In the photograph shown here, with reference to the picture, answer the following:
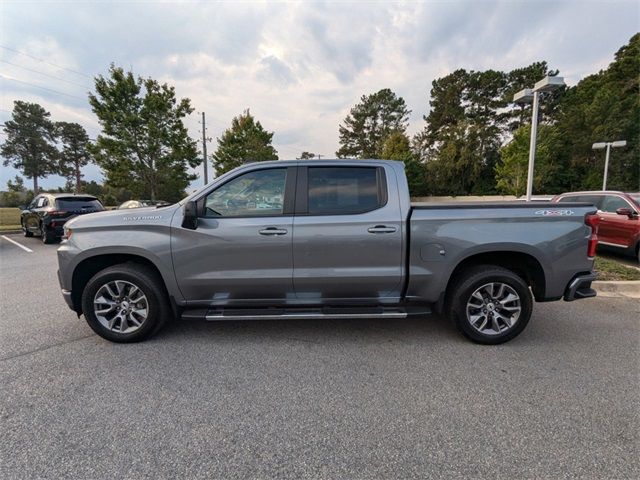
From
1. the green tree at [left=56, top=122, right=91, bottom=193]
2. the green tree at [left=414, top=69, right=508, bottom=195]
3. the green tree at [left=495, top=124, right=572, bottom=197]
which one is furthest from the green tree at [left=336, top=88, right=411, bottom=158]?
the green tree at [left=56, top=122, right=91, bottom=193]

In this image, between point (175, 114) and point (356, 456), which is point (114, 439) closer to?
point (356, 456)

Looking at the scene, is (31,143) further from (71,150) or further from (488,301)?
(488,301)

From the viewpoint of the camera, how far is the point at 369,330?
3.73 meters

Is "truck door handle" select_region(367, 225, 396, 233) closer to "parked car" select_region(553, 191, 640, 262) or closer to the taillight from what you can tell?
the taillight

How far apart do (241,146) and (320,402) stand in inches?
1164

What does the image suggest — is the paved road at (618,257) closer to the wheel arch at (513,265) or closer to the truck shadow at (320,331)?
the wheel arch at (513,265)

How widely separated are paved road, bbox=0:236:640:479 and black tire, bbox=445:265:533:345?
154 mm

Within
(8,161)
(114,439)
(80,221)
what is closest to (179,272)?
(80,221)

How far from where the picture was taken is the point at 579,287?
10.9 ft

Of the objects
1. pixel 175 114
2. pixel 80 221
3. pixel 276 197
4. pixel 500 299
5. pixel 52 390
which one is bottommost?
pixel 52 390

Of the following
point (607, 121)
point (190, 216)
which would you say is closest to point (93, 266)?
point (190, 216)

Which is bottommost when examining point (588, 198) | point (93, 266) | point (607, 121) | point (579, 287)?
point (579, 287)

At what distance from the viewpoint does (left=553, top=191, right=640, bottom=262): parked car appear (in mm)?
6738

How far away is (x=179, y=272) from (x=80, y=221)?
4.13 ft
